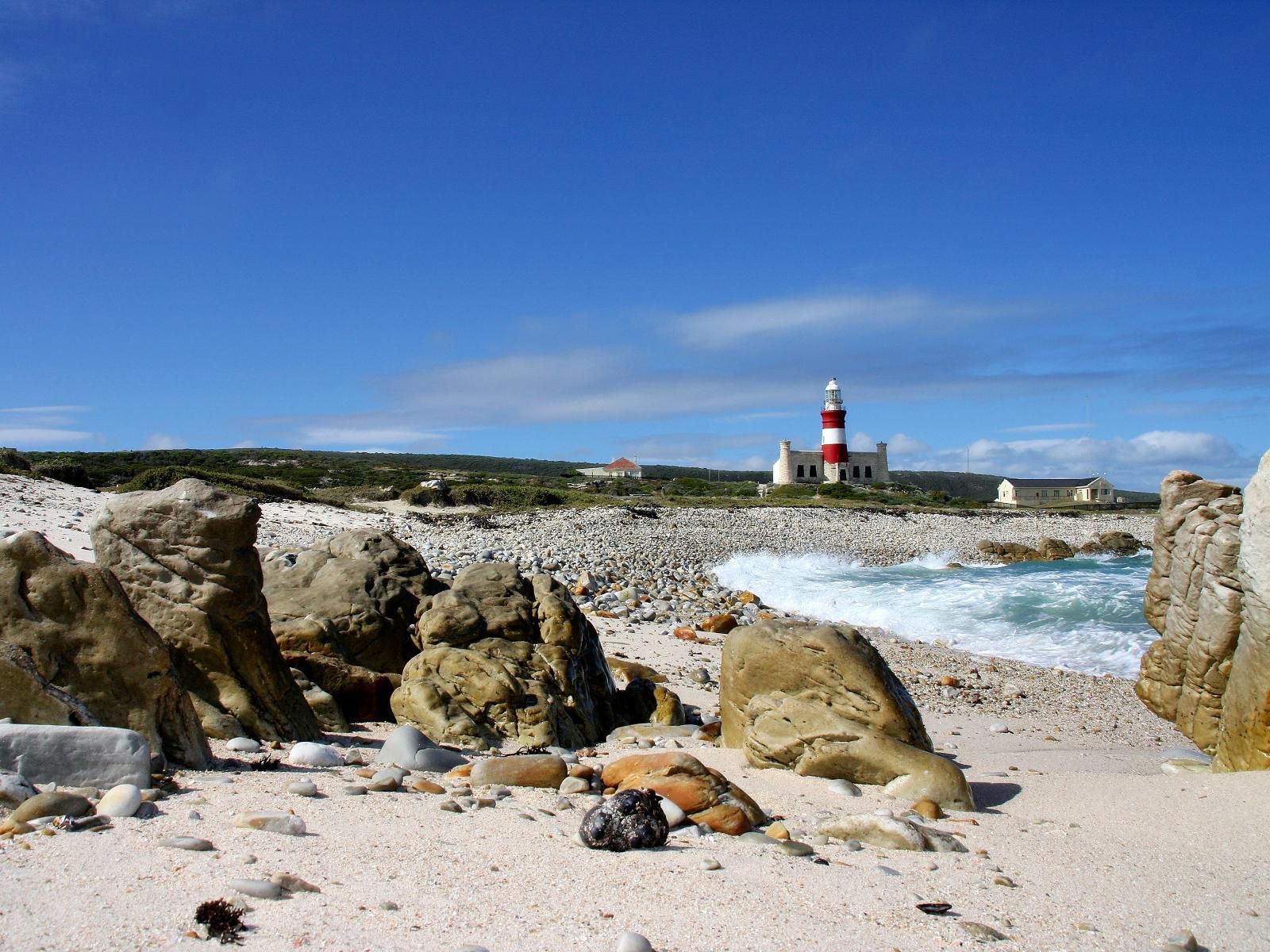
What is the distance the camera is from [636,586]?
17.2 m

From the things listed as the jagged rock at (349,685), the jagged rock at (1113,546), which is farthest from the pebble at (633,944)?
the jagged rock at (1113,546)

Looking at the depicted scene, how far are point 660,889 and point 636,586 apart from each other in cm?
1349

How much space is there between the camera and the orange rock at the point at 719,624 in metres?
13.8

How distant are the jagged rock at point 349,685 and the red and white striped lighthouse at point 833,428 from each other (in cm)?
6860

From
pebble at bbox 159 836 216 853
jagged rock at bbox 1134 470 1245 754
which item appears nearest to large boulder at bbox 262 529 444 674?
pebble at bbox 159 836 216 853

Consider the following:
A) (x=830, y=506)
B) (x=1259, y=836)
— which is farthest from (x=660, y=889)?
(x=830, y=506)

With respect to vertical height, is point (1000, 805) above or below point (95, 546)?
below

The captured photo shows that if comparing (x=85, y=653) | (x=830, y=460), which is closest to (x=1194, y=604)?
(x=85, y=653)

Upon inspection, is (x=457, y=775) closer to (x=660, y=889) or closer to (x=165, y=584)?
(x=660, y=889)

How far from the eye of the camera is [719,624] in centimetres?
1388

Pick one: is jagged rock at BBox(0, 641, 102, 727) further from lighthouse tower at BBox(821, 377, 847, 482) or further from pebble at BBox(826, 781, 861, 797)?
lighthouse tower at BBox(821, 377, 847, 482)

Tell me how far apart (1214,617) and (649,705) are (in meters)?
4.51

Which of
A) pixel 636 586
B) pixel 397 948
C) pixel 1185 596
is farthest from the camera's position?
pixel 636 586

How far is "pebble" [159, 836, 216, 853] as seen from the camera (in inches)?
142
